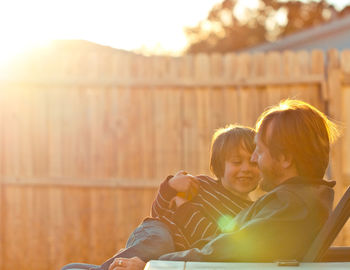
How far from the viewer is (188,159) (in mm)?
6969

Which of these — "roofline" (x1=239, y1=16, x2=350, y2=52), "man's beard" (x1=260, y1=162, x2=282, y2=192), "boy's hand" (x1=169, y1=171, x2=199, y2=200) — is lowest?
"boy's hand" (x1=169, y1=171, x2=199, y2=200)

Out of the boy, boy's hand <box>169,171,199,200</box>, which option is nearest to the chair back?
the boy

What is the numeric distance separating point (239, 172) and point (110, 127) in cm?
380

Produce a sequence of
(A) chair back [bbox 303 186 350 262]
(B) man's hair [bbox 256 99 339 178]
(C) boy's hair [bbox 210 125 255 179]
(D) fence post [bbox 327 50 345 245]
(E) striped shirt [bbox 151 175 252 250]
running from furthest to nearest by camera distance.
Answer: (D) fence post [bbox 327 50 345 245]
(C) boy's hair [bbox 210 125 255 179]
(E) striped shirt [bbox 151 175 252 250]
(B) man's hair [bbox 256 99 339 178]
(A) chair back [bbox 303 186 350 262]

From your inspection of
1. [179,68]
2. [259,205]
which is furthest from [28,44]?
[259,205]

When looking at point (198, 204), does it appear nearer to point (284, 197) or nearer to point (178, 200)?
point (178, 200)

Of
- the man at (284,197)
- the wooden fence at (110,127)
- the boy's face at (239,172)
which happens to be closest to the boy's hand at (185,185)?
the boy's face at (239,172)

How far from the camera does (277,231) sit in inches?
85.7

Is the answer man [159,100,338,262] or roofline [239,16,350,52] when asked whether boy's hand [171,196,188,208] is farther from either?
roofline [239,16,350,52]

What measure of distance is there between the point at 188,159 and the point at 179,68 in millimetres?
956

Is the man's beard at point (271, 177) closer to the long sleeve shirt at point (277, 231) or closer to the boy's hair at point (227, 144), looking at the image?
the long sleeve shirt at point (277, 231)

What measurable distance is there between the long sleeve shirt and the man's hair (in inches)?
3.5

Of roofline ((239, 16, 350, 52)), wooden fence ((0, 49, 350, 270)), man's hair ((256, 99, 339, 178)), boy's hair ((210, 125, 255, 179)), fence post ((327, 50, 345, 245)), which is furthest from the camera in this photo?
roofline ((239, 16, 350, 52))

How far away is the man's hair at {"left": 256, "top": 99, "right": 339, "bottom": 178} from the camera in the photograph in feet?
7.60
